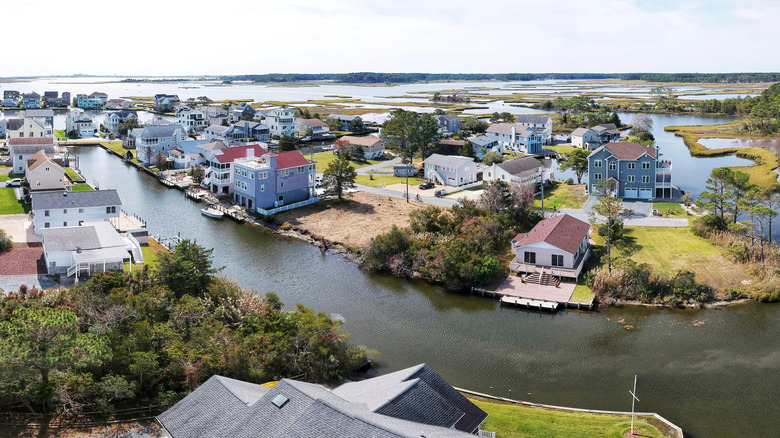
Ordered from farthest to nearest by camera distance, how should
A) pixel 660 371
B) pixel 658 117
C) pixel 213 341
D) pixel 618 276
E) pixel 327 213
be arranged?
1. pixel 658 117
2. pixel 327 213
3. pixel 618 276
4. pixel 660 371
5. pixel 213 341

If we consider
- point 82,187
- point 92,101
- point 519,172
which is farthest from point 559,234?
point 92,101

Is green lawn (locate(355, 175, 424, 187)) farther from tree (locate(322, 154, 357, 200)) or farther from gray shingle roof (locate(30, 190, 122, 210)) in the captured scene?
gray shingle roof (locate(30, 190, 122, 210))

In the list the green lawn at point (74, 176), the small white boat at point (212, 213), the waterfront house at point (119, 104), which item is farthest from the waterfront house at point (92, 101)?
the small white boat at point (212, 213)

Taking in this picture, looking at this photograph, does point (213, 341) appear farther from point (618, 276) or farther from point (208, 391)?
point (618, 276)

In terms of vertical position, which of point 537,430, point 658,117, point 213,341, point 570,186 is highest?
point 658,117

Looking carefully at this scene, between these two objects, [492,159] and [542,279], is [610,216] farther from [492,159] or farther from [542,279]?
[492,159]

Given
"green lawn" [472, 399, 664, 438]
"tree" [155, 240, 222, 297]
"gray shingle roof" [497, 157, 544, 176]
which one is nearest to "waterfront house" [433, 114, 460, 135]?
"gray shingle roof" [497, 157, 544, 176]

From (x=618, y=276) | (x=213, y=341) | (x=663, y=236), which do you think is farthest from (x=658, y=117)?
(x=213, y=341)
